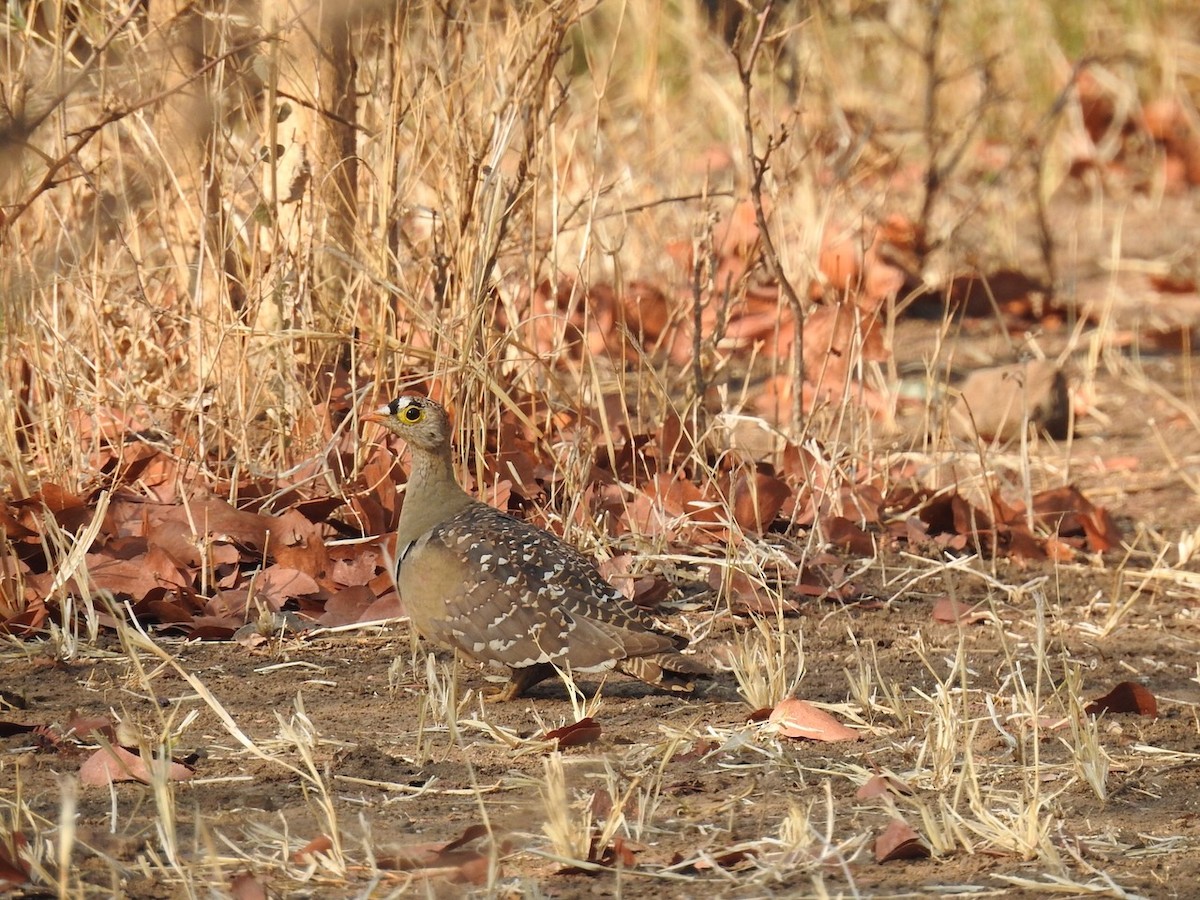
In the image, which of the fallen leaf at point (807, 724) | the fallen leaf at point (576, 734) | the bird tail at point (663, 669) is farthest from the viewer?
the bird tail at point (663, 669)

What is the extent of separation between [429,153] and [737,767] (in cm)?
260

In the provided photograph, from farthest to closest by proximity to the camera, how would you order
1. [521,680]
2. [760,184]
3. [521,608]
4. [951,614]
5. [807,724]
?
[760,184] → [951,614] → [521,680] → [521,608] → [807,724]

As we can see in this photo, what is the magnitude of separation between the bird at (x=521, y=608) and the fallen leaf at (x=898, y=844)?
0.95 m

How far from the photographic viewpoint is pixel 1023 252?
382 inches

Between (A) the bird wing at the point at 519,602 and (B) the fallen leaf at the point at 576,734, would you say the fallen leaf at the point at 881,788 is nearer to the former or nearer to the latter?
(B) the fallen leaf at the point at 576,734

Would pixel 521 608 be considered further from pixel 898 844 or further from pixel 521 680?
pixel 898 844

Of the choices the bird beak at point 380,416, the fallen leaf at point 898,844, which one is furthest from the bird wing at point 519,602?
the fallen leaf at point 898,844

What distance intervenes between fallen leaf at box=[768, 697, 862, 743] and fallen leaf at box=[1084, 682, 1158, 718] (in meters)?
0.66

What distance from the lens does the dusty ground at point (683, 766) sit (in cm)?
296

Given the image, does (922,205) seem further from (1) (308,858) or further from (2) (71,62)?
(1) (308,858)

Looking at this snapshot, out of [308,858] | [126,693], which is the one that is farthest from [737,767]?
[126,693]

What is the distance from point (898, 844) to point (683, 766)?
2.18 feet

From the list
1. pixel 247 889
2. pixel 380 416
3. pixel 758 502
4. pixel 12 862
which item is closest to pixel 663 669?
pixel 380 416

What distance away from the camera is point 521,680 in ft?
13.5
